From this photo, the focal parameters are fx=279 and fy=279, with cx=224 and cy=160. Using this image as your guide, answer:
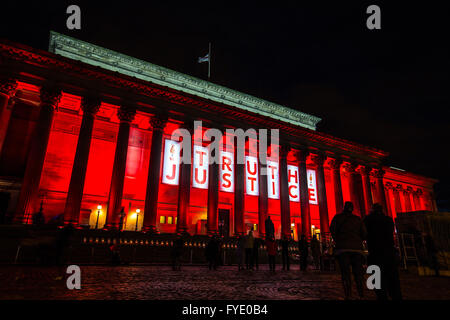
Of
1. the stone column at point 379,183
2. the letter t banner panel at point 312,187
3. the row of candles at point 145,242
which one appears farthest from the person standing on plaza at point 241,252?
the stone column at point 379,183

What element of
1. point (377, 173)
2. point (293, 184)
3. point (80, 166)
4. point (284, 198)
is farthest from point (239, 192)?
point (377, 173)

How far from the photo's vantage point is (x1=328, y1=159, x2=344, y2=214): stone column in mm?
30628

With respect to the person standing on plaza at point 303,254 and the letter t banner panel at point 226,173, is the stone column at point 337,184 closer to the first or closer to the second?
the letter t banner panel at point 226,173

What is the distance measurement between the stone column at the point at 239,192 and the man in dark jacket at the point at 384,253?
19218 millimetres

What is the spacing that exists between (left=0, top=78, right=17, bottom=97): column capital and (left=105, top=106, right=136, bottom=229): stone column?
734 cm

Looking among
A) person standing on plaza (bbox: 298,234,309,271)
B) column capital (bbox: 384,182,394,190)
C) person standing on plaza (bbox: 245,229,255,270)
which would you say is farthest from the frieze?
person standing on plaza (bbox: 298,234,309,271)

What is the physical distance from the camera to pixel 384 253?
217 inches

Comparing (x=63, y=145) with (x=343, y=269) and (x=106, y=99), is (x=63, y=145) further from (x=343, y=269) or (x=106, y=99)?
(x=343, y=269)

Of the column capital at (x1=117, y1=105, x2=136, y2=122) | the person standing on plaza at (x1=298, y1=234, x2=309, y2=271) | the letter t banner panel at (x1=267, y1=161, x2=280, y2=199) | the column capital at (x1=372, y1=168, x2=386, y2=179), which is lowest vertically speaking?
the person standing on plaza at (x1=298, y1=234, x2=309, y2=271)

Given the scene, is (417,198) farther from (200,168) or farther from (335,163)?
(200,168)

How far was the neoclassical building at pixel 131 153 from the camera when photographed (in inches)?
817

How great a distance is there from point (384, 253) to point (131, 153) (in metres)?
26.3

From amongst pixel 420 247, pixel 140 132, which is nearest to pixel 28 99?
pixel 140 132

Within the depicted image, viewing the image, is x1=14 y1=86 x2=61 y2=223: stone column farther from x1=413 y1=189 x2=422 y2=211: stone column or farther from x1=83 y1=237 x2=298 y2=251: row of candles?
x1=413 y1=189 x2=422 y2=211: stone column
